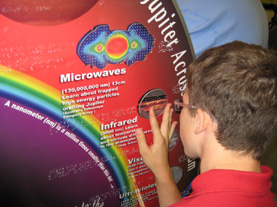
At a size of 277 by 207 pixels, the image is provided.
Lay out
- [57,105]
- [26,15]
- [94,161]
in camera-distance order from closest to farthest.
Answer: [26,15]
[57,105]
[94,161]

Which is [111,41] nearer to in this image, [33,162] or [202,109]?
[202,109]

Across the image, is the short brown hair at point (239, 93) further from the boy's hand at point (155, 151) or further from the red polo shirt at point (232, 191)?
the boy's hand at point (155, 151)

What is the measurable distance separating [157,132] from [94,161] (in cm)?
27

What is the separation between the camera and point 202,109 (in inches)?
34.7

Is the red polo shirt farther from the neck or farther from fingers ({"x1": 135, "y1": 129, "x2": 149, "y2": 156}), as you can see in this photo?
fingers ({"x1": 135, "y1": 129, "x2": 149, "y2": 156})

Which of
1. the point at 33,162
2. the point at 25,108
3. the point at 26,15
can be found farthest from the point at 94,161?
the point at 26,15

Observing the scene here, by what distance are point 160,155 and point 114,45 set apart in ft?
1.52

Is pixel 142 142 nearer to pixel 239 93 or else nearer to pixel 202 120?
pixel 202 120

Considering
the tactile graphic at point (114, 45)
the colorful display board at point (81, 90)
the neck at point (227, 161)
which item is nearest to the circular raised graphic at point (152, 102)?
the colorful display board at point (81, 90)

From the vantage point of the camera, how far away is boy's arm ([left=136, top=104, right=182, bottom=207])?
1106mm

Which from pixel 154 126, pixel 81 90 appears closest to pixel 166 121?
pixel 154 126

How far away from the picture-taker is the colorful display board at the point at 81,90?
2.73 ft

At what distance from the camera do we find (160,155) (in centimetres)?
111

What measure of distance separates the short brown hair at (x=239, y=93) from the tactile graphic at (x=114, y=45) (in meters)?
0.20
